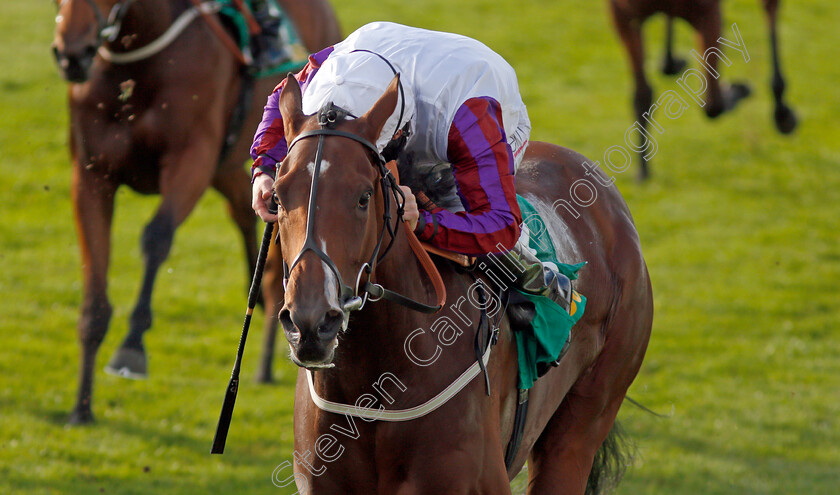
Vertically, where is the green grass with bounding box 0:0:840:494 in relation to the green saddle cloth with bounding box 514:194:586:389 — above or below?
below

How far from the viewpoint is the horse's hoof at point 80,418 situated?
236 inches

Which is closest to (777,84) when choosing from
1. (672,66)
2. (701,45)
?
(672,66)

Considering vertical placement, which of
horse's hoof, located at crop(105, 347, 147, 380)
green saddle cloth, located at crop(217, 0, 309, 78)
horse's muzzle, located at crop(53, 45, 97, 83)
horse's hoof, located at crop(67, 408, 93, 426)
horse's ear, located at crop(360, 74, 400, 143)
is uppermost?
horse's ear, located at crop(360, 74, 400, 143)

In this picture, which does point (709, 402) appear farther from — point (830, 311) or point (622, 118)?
point (622, 118)

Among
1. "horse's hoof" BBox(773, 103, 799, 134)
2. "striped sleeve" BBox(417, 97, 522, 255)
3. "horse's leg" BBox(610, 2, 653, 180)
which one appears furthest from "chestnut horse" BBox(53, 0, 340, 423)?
"horse's hoof" BBox(773, 103, 799, 134)

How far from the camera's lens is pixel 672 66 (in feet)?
34.1

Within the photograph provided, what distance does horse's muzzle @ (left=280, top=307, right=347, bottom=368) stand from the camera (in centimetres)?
220

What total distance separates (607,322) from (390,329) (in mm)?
1302

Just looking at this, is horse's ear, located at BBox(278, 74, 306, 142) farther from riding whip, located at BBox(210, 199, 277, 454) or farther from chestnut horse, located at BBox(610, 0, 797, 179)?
chestnut horse, located at BBox(610, 0, 797, 179)

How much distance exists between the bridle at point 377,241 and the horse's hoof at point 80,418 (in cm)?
391

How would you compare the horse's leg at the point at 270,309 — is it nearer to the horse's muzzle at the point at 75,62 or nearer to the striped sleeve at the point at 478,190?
the horse's muzzle at the point at 75,62

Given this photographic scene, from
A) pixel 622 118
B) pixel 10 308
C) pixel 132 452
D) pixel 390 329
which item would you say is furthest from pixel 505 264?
pixel 622 118

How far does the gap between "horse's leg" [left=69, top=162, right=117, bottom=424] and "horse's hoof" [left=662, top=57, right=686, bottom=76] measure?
6.39 m

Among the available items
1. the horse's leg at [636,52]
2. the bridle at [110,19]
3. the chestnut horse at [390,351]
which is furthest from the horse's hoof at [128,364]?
the horse's leg at [636,52]
